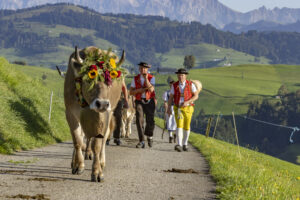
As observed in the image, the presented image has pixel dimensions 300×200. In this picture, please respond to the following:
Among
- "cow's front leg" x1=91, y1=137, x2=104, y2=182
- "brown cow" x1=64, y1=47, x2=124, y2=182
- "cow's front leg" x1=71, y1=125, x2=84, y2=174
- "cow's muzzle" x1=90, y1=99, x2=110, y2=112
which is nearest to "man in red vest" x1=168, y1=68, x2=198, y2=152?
"brown cow" x1=64, y1=47, x2=124, y2=182

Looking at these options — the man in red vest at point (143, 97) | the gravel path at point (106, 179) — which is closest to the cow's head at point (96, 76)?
the gravel path at point (106, 179)

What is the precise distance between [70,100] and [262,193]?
11.5ft

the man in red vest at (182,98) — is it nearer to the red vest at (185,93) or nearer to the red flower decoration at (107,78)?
the red vest at (185,93)

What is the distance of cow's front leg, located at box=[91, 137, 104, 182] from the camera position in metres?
7.27

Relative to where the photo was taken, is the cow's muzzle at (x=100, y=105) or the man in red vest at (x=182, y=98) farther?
the man in red vest at (x=182, y=98)

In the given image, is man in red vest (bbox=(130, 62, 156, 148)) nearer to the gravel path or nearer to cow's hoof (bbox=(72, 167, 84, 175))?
the gravel path

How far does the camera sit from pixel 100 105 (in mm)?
6895

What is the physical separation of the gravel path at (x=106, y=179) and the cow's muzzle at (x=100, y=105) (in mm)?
1092

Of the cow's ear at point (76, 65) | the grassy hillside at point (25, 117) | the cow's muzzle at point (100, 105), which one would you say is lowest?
the grassy hillside at point (25, 117)

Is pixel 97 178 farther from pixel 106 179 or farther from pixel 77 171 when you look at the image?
pixel 77 171

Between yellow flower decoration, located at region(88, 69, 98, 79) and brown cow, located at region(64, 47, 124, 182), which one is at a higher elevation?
yellow flower decoration, located at region(88, 69, 98, 79)

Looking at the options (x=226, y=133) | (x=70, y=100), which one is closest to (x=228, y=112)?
(x=226, y=133)

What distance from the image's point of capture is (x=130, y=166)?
31.2 feet

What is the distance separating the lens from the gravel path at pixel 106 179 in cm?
621
